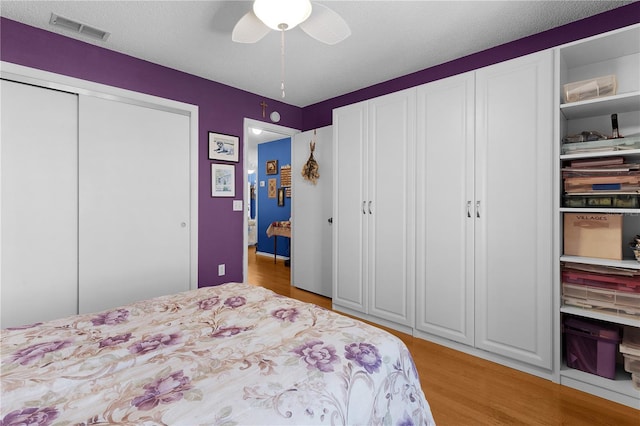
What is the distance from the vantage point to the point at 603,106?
2.12 m

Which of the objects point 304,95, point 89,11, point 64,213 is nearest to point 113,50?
point 89,11

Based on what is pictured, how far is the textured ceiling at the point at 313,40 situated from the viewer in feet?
7.14

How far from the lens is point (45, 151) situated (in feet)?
8.18

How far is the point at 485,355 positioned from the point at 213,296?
216 cm

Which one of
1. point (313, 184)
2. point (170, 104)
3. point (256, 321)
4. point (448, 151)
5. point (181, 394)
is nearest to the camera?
point (181, 394)

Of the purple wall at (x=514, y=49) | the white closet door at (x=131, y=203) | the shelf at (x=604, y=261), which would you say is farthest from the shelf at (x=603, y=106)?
the white closet door at (x=131, y=203)

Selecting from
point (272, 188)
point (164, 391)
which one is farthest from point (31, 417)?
point (272, 188)

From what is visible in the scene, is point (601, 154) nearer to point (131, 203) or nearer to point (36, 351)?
point (36, 351)

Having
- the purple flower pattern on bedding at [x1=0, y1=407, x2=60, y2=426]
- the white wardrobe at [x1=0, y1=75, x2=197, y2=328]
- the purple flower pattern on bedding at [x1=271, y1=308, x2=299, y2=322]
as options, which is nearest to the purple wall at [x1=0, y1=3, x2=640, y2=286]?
the white wardrobe at [x1=0, y1=75, x2=197, y2=328]

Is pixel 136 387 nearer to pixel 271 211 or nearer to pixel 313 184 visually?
pixel 313 184

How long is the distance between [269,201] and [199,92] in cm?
398

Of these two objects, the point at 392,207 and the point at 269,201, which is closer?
the point at 392,207

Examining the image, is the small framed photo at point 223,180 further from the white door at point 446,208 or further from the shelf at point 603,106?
the shelf at point 603,106

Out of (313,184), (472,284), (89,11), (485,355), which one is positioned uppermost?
(89,11)
